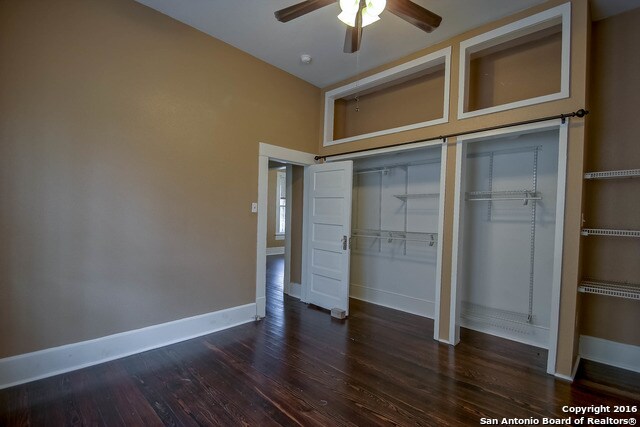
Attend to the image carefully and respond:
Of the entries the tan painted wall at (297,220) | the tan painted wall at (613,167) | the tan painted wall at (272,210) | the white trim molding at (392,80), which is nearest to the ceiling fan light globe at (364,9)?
the white trim molding at (392,80)

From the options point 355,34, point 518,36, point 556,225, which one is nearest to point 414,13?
point 355,34

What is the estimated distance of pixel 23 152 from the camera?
2.19m

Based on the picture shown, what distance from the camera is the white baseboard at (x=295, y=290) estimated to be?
182 inches

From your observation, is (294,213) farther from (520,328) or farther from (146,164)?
(520,328)

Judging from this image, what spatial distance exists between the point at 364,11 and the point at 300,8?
0.45 meters

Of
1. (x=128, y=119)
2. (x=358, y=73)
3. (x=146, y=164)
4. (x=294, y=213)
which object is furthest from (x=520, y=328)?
(x=128, y=119)

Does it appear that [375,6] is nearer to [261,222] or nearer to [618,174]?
[618,174]

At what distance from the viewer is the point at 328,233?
407 centimetres

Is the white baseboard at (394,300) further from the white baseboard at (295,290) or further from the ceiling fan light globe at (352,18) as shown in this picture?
the ceiling fan light globe at (352,18)

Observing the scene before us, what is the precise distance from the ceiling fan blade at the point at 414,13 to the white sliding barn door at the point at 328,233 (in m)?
1.90

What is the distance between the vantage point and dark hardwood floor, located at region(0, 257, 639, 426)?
76.4 inches

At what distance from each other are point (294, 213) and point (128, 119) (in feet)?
8.45

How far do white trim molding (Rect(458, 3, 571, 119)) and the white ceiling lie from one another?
0.46ft

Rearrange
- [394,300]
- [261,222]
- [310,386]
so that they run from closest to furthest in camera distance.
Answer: [310,386], [261,222], [394,300]
